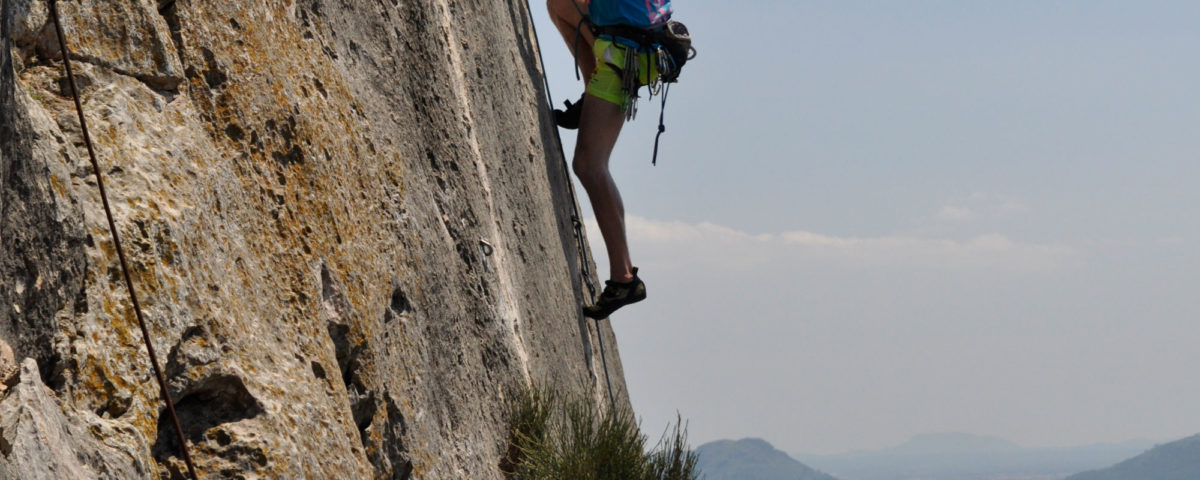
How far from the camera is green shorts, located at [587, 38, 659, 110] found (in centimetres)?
857

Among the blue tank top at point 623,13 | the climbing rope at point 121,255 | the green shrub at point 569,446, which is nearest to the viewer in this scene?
the climbing rope at point 121,255

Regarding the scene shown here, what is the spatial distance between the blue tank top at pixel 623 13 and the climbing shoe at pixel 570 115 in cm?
91

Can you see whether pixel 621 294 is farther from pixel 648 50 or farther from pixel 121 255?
pixel 121 255

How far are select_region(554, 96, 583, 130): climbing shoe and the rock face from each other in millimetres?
2406

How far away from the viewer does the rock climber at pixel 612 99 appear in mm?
8570

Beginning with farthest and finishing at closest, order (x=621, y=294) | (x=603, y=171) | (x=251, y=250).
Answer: (x=621, y=294), (x=603, y=171), (x=251, y=250)

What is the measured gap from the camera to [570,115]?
9523mm

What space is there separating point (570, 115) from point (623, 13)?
1.25 meters

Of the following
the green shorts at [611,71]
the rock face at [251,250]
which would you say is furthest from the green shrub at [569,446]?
the green shorts at [611,71]

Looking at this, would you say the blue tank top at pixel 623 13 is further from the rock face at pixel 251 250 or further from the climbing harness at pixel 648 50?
the rock face at pixel 251 250

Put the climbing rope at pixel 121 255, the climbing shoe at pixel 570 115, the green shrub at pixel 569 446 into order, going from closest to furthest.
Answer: the climbing rope at pixel 121 255
the green shrub at pixel 569 446
the climbing shoe at pixel 570 115

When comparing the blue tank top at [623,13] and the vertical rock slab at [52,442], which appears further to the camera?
the blue tank top at [623,13]

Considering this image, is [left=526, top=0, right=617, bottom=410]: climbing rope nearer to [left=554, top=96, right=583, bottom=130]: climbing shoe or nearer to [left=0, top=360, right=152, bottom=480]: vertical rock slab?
[left=554, top=96, right=583, bottom=130]: climbing shoe

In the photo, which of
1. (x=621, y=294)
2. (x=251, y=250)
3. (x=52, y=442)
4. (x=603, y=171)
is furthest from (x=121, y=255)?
(x=621, y=294)
